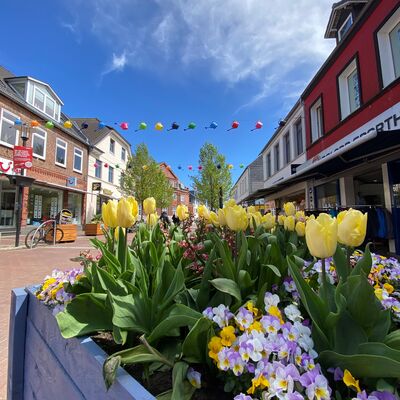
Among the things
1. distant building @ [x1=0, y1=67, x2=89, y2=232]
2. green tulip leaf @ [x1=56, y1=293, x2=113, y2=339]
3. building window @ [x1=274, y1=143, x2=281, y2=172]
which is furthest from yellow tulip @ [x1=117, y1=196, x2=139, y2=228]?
building window @ [x1=274, y1=143, x2=281, y2=172]

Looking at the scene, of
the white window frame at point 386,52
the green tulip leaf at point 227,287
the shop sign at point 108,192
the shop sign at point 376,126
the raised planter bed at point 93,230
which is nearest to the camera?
the green tulip leaf at point 227,287

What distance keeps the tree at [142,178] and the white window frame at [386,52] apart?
19.4 meters

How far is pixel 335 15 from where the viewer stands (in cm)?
973

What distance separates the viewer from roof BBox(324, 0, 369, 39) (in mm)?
9234

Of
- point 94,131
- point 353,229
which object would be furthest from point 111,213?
point 94,131

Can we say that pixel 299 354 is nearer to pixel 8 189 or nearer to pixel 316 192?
pixel 316 192

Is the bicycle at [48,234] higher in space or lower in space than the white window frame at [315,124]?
lower

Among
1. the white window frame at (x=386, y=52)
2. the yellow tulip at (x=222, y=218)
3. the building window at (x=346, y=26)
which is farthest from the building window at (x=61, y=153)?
the yellow tulip at (x=222, y=218)

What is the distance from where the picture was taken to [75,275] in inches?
61.8

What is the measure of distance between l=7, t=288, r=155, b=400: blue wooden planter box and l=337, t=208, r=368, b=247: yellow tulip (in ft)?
2.74

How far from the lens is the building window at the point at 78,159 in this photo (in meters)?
18.8

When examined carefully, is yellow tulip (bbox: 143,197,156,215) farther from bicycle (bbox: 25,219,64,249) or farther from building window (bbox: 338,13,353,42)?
building window (bbox: 338,13,353,42)

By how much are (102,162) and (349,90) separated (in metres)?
18.2

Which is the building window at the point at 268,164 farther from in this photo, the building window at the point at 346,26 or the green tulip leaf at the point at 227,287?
the green tulip leaf at the point at 227,287
